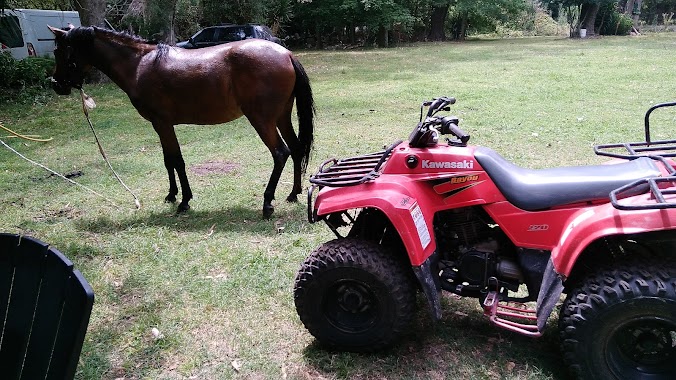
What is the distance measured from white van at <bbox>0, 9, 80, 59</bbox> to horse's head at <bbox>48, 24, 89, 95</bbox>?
1137 centimetres

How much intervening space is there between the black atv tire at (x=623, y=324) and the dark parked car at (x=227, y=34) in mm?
16192

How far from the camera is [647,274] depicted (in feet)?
7.61

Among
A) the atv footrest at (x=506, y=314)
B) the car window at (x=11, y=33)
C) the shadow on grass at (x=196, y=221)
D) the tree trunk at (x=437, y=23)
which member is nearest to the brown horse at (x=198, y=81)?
the shadow on grass at (x=196, y=221)

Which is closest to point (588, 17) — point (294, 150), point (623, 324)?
point (294, 150)

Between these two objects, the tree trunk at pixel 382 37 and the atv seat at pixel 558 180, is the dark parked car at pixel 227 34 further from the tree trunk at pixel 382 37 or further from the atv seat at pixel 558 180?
the atv seat at pixel 558 180

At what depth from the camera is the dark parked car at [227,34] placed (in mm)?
17359

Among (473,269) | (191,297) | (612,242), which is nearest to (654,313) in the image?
(612,242)

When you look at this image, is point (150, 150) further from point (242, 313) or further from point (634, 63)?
point (634, 63)

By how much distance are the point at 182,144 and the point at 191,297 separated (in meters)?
5.37

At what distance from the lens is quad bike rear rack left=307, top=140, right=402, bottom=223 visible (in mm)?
2844

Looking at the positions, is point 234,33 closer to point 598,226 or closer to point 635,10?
point 598,226

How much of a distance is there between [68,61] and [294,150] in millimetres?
2490

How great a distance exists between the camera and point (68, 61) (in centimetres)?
538

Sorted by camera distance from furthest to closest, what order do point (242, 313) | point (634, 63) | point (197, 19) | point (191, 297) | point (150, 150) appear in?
point (197, 19) → point (634, 63) → point (150, 150) → point (191, 297) → point (242, 313)
